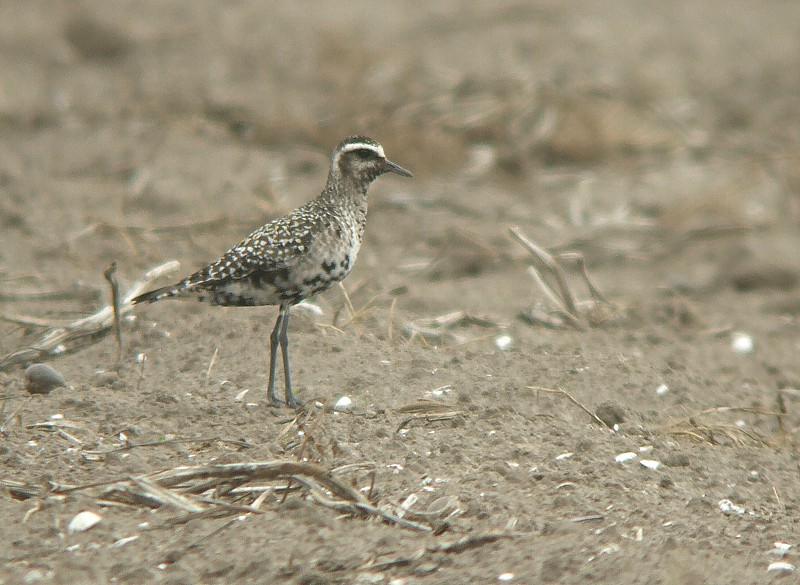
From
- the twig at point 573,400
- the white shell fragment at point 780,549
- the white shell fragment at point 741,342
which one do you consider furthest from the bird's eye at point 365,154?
the white shell fragment at point 741,342

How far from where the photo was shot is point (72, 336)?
7086 mm

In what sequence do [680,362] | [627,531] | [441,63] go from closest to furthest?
[627,531]
[680,362]
[441,63]

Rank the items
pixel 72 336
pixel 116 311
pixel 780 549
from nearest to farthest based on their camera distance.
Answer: pixel 780 549 → pixel 116 311 → pixel 72 336

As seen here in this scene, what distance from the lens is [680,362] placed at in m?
7.70

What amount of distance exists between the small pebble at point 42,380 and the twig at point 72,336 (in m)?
0.48

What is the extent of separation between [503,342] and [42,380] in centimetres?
280

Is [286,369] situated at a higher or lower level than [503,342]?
higher

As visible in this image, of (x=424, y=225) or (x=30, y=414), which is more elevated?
(x=30, y=414)

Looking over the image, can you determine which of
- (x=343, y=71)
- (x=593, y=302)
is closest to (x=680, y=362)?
(x=593, y=302)

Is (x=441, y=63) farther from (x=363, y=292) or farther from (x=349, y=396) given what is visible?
(x=349, y=396)

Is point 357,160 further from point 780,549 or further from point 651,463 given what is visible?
point 780,549

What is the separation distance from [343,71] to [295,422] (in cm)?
872

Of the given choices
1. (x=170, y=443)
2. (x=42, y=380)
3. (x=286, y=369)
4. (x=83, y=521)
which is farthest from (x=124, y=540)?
(x=42, y=380)

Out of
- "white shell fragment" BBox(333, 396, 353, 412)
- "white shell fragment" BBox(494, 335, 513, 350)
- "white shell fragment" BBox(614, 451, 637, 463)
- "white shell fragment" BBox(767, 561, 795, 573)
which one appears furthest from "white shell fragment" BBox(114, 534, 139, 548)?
"white shell fragment" BBox(494, 335, 513, 350)
